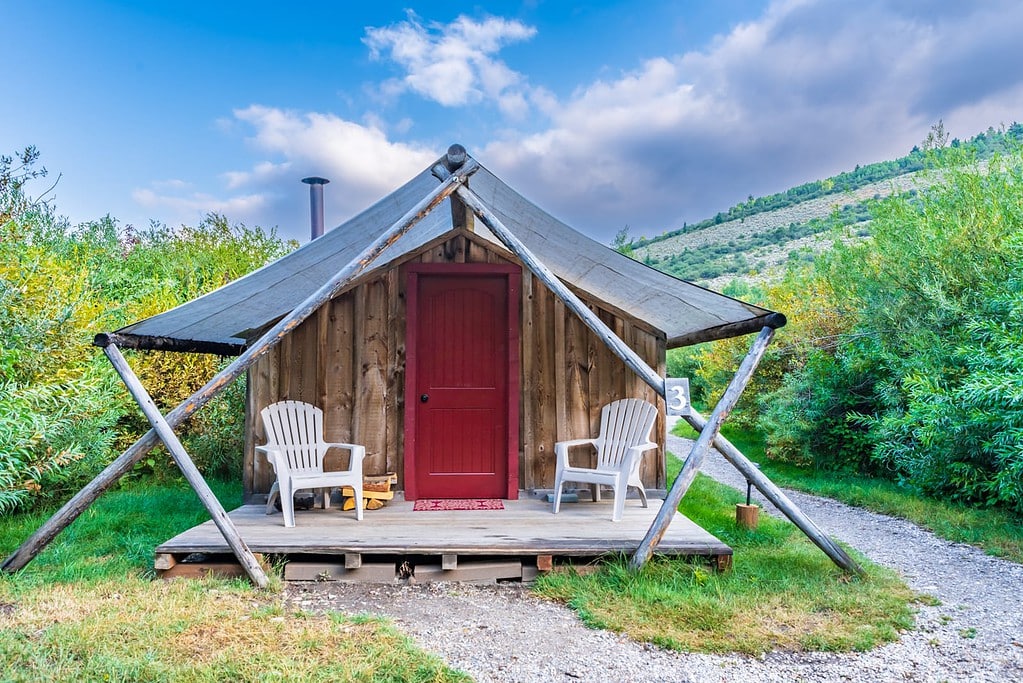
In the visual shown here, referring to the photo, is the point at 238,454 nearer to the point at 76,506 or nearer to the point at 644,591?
the point at 76,506

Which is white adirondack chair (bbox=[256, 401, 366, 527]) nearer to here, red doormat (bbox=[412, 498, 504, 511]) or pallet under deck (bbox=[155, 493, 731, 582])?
pallet under deck (bbox=[155, 493, 731, 582])

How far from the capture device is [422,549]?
3504mm

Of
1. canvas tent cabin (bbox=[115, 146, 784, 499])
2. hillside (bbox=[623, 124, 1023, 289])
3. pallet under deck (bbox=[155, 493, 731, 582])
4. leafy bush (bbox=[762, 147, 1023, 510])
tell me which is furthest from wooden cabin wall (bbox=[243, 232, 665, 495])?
hillside (bbox=[623, 124, 1023, 289])

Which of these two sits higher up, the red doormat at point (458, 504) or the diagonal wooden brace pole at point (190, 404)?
the diagonal wooden brace pole at point (190, 404)

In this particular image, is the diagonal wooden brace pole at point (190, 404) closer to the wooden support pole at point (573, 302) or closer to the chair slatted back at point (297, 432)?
the wooden support pole at point (573, 302)

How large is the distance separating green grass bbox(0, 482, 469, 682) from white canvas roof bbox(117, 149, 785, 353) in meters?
1.45

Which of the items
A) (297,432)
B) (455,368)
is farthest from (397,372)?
(297,432)

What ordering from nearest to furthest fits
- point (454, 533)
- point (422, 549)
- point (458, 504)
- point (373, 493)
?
point (422, 549)
point (454, 533)
point (373, 493)
point (458, 504)

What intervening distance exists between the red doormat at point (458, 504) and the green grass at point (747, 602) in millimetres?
1279

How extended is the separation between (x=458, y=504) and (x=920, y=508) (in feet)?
13.6

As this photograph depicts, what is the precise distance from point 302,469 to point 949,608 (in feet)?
13.2

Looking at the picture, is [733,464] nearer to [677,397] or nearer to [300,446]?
[677,397]

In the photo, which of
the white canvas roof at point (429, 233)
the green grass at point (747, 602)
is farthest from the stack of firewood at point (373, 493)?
the green grass at point (747, 602)

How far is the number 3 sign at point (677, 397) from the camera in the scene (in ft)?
10.8
